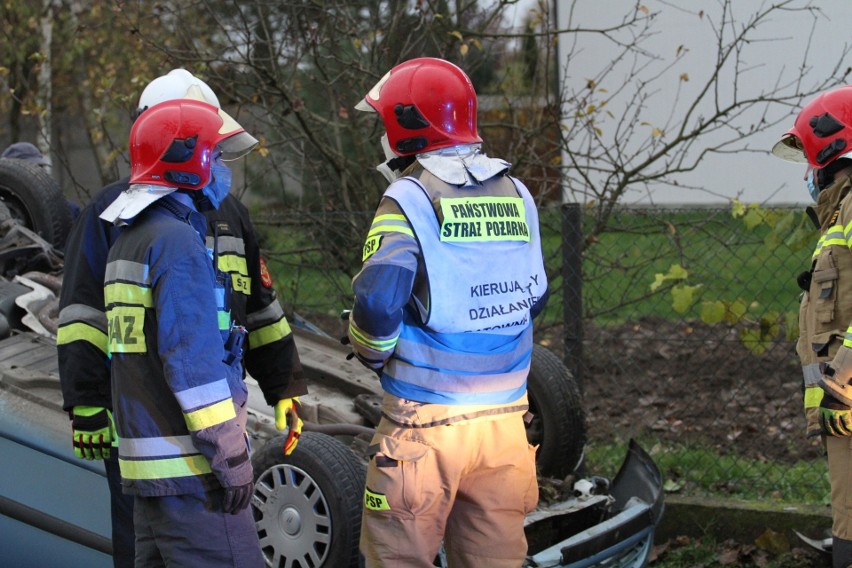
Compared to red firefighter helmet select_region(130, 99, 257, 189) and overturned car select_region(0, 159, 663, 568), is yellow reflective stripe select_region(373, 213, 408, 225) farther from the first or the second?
overturned car select_region(0, 159, 663, 568)

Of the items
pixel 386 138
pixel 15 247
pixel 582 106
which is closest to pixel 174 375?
pixel 386 138

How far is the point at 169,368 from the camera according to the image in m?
2.84

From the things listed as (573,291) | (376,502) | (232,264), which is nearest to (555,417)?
(573,291)

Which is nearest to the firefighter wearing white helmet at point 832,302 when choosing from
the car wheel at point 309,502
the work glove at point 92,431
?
the car wheel at point 309,502

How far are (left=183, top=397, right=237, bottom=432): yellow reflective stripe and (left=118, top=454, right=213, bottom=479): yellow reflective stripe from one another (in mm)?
124

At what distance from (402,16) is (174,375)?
14.8 ft

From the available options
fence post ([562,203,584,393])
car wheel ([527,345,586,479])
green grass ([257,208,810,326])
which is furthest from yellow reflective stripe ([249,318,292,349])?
green grass ([257,208,810,326])

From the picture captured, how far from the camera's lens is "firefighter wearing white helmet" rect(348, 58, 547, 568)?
10.0 ft

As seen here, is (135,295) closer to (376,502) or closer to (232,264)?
(232,264)

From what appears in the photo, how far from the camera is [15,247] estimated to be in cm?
508

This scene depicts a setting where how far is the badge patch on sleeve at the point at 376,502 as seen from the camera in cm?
307

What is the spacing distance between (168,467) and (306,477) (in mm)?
858

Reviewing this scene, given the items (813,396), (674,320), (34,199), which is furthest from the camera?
(674,320)

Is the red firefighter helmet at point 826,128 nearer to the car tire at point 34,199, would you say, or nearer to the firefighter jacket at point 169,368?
the firefighter jacket at point 169,368
